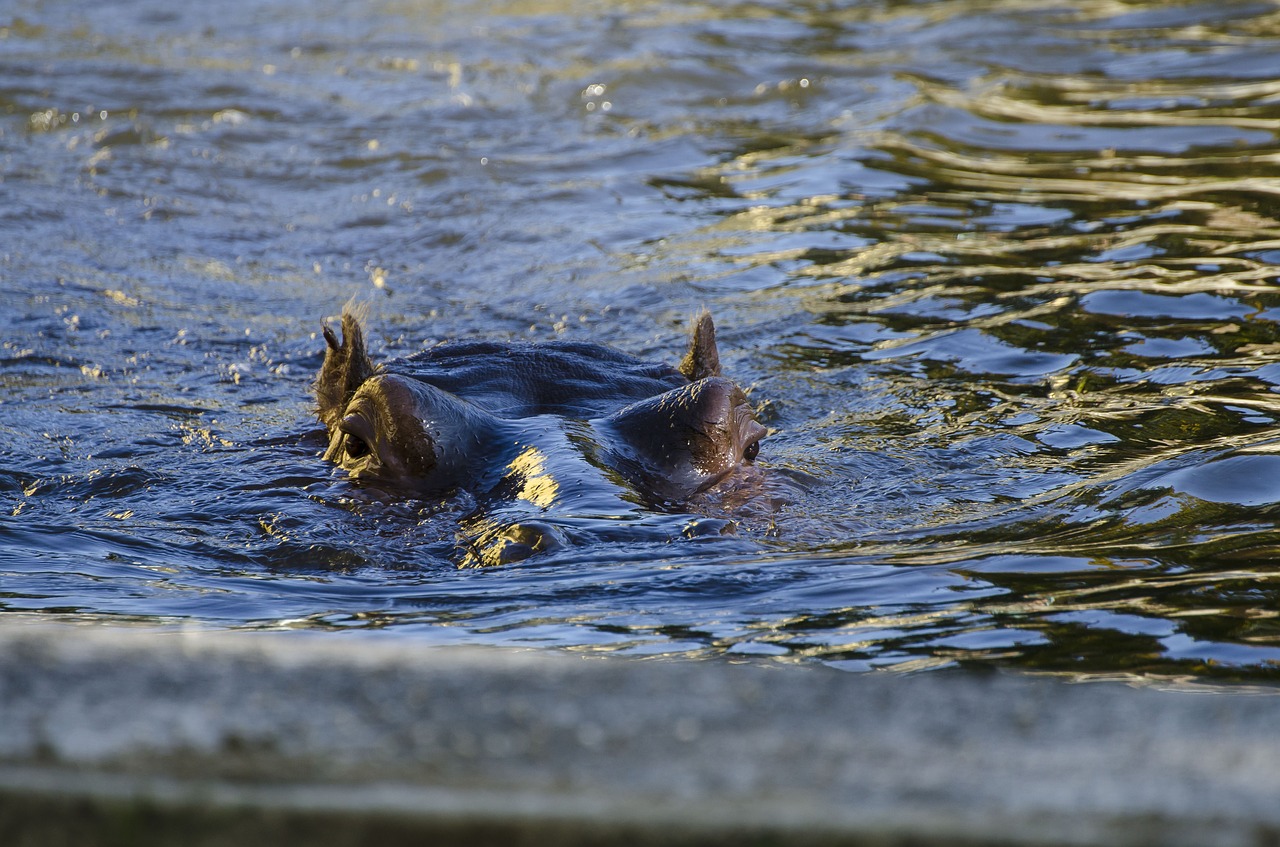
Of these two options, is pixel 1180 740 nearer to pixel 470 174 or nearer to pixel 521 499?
pixel 521 499

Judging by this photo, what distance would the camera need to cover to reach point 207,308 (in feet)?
24.8

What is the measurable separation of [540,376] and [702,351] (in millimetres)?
661

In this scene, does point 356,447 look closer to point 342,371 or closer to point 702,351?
point 342,371

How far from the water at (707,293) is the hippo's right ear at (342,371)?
0.14 meters

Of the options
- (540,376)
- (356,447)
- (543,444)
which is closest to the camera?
(543,444)

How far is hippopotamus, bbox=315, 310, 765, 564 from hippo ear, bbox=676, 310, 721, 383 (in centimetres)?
53

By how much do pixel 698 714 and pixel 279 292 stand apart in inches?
268

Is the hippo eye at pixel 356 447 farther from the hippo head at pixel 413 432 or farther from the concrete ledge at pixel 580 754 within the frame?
the concrete ledge at pixel 580 754

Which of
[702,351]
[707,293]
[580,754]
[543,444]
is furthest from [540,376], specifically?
[580,754]

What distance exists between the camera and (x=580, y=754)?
4.57ft

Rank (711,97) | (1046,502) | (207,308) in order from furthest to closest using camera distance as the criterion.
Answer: (711,97), (207,308), (1046,502)

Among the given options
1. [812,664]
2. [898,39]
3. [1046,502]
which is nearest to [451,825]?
[812,664]

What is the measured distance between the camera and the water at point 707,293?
3391mm

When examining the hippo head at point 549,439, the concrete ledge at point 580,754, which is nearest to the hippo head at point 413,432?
the hippo head at point 549,439
